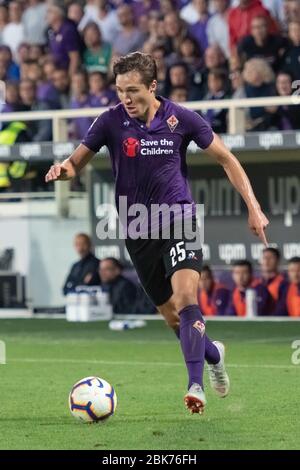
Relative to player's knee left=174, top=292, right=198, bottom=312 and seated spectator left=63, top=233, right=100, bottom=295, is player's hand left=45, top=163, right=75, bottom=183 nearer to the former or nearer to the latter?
player's knee left=174, top=292, right=198, bottom=312

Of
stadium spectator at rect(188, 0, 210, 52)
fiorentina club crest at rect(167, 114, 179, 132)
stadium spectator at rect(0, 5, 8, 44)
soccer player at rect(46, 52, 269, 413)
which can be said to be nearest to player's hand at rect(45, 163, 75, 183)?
soccer player at rect(46, 52, 269, 413)

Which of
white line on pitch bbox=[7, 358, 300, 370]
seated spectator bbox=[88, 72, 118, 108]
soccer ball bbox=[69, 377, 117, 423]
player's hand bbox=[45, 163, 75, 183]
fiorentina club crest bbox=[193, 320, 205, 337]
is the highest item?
seated spectator bbox=[88, 72, 118, 108]

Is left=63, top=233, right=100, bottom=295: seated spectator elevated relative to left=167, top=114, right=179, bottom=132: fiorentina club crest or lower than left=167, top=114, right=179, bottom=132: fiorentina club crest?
lower

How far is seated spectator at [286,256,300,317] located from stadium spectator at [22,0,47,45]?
659 cm

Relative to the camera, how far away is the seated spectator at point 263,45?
16.4m

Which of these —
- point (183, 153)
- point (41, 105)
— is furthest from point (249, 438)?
point (41, 105)

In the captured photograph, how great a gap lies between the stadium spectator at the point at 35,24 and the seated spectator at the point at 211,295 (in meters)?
5.68

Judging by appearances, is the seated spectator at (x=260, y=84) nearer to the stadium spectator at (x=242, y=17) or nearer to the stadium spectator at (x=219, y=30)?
the stadium spectator at (x=242, y=17)

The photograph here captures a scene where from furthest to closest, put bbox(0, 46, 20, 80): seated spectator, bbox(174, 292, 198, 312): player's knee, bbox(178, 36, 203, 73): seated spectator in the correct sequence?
bbox(0, 46, 20, 80): seated spectator < bbox(178, 36, 203, 73): seated spectator < bbox(174, 292, 198, 312): player's knee

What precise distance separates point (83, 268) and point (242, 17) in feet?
13.7

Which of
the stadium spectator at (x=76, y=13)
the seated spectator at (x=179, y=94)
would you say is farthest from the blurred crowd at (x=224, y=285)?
the stadium spectator at (x=76, y=13)

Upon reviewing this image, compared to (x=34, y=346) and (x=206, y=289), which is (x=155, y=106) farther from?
(x=206, y=289)

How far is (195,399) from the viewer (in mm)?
7555

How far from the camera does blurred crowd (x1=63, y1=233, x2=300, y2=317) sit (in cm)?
1644
